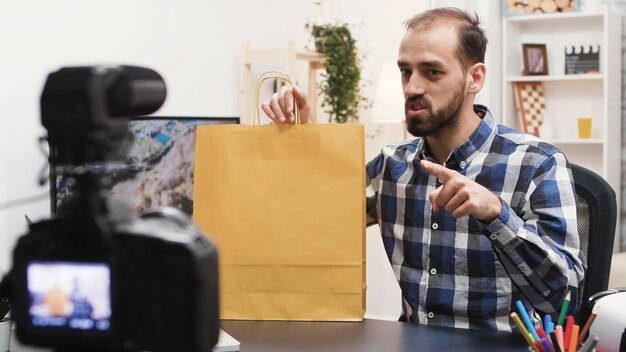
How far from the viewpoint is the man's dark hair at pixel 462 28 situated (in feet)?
5.84

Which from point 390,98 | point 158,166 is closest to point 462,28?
point 158,166

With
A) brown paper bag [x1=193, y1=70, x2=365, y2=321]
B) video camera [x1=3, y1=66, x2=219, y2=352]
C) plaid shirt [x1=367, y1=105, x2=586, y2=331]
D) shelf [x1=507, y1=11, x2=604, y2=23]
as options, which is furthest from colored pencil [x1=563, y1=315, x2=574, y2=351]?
shelf [x1=507, y1=11, x2=604, y2=23]

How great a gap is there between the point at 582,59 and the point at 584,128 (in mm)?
342

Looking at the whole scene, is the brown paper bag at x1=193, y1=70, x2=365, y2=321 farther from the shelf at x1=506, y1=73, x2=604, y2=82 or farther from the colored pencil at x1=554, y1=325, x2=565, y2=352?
the shelf at x1=506, y1=73, x2=604, y2=82

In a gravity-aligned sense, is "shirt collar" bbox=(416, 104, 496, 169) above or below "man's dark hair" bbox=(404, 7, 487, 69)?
below

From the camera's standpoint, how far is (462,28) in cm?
179

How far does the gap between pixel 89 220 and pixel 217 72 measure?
272 centimetres

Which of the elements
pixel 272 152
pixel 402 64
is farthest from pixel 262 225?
pixel 402 64

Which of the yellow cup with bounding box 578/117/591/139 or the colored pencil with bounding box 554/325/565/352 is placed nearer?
the colored pencil with bounding box 554/325/565/352

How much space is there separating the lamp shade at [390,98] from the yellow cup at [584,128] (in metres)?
1.05

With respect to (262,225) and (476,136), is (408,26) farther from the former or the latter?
(262,225)

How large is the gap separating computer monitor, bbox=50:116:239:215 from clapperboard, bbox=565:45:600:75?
2.07 metres

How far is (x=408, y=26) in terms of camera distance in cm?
181

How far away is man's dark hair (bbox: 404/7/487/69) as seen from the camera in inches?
70.1
